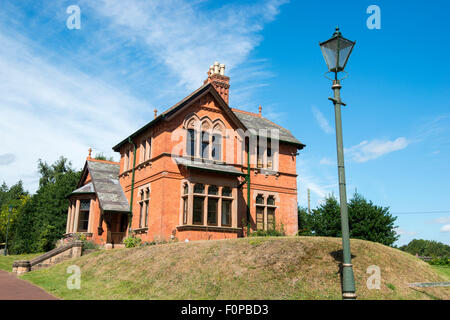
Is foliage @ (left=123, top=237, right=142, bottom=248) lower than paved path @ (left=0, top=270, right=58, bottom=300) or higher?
higher

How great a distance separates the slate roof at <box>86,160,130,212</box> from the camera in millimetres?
25938

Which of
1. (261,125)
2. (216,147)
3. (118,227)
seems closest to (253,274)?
(216,147)

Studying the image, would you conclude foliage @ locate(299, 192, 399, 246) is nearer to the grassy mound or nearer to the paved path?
the grassy mound

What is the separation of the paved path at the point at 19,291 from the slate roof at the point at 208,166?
993 centimetres

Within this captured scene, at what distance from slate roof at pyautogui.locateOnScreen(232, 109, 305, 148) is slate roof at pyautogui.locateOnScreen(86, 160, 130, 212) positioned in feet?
34.4

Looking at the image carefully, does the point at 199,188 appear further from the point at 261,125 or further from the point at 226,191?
the point at 261,125

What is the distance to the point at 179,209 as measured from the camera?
886 inches

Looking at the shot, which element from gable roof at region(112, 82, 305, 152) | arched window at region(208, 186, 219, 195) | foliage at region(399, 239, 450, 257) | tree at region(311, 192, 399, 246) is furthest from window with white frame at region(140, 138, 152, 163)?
foliage at region(399, 239, 450, 257)

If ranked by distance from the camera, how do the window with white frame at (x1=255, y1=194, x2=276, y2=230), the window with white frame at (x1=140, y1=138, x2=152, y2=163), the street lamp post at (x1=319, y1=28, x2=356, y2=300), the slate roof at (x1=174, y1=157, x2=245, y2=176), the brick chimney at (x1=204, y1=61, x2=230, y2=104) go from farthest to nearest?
the brick chimney at (x1=204, y1=61, x2=230, y2=104)
the window with white frame at (x1=255, y1=194, x2=276, y2=230)
the window with white frame at (x1=140, y1=138, x2=152, y2=163)
the slate roof at (x1=174, y1=157, x2=245, y2=176)
the street lamp post at (x1=319, y1=28, x2=356, y2=300)

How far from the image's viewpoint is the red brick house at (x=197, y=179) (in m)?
22.4

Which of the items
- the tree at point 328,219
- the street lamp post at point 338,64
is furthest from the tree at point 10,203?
the street lamp post at point 338,64
